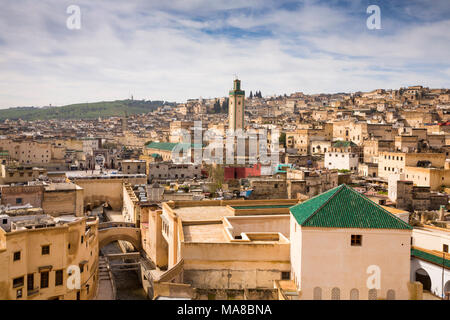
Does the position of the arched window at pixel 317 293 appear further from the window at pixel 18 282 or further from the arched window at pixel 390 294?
the window at pixel 18 282

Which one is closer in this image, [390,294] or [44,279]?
[390,294]

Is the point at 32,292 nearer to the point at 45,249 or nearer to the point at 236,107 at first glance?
the point at 45,249

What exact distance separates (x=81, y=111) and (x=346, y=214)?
125m

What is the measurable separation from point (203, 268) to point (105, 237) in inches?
354

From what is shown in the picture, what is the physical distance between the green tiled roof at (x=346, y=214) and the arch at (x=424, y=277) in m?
3.03

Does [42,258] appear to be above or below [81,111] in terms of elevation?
below

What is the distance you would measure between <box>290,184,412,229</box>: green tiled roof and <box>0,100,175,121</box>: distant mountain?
4204 inches

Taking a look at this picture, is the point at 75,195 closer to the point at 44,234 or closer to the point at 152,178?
the point at 44,234

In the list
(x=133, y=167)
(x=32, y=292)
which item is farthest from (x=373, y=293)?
(x=133, y=167)

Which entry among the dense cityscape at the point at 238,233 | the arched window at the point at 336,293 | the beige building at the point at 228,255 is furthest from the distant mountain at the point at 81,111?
the arched window at the point at 336,293

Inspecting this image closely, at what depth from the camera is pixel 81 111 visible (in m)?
125

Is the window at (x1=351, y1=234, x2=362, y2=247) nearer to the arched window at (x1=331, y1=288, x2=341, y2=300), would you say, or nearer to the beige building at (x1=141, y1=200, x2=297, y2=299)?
the arched window at (x1=331, y1=288, x2=341, y2=300)
